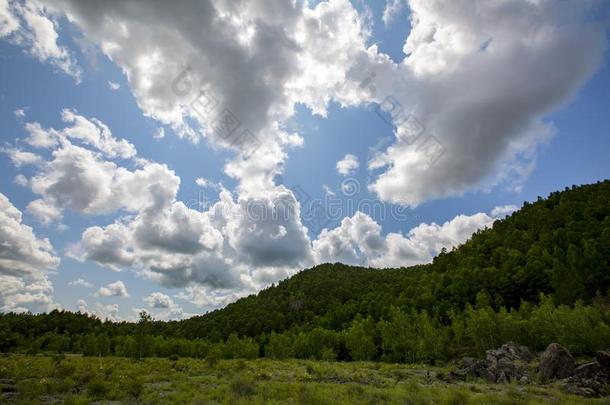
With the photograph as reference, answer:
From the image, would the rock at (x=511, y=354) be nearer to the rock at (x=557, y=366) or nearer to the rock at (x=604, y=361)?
the rock at (x=557, y=366)

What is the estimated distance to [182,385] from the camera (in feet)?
87.6

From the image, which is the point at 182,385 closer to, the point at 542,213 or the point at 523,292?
the point at 523,292

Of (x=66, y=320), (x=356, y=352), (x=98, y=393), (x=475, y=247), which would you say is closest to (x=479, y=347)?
(x=356, y=352)

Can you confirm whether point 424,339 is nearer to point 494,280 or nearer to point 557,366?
point 557,366

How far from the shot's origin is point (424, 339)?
69.5 metres

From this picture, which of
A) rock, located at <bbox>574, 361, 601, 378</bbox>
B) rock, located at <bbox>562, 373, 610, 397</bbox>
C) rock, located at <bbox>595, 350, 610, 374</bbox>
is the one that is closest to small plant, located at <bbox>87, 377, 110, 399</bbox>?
rock, located at <bbox>562, 373, 610, 397</bbox>

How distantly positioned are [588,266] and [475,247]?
58.5 meters

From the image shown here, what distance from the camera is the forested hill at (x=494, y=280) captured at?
94.5 metres

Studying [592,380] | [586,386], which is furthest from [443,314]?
[586,386]

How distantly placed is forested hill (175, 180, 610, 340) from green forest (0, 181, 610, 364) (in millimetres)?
418

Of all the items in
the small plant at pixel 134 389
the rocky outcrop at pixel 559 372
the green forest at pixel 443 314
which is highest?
the green forest at pixel 443 314

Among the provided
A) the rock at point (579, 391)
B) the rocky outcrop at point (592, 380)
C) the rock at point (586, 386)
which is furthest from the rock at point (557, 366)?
the rock at point (579, 391)

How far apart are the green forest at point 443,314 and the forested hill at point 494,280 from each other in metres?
0.42

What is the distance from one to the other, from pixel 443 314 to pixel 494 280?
2110 centimetres
